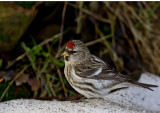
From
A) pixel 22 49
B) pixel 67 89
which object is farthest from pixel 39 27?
pixel 67 89

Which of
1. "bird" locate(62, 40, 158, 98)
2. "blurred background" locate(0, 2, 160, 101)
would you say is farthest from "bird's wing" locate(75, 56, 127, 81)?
"blurred background" locate(0, 2, 160, 101)

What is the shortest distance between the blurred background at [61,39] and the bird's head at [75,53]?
55 cm

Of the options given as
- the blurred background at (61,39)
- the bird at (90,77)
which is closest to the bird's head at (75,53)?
the bird at (90,77)

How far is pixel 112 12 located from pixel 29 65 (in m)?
1.33

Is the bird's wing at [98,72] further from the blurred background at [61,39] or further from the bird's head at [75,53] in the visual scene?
the blurred background at [61,39]

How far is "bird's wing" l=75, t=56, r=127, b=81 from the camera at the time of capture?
2.54 metres

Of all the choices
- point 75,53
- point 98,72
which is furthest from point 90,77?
point 75,53

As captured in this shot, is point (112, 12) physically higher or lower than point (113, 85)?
higher

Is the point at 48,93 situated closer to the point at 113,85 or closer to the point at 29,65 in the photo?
the point at 29,65

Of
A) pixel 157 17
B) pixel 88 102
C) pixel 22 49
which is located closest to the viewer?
pixel 88 102

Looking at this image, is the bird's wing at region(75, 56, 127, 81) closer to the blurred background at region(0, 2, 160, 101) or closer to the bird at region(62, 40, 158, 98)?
the bird at region(62, 40, 158, 98)

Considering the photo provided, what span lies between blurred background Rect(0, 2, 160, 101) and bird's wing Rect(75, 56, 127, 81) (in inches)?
20.2

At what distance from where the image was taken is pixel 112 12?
407 centimetres

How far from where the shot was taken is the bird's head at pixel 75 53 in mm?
2695
